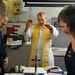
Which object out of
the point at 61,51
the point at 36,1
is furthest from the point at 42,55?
the point at 36,1

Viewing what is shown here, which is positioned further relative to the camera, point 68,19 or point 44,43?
point 44,43

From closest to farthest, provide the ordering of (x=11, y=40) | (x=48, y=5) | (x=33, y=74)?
(x=33, y=74) → (x=11, y=40) → (x=48, y=5)

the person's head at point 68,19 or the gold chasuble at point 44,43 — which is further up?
the person's head at point 68,19

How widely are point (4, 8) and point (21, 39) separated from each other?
3.47 ft

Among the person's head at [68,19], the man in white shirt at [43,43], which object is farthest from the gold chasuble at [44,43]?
the person's head at [68,19]

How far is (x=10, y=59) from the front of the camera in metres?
4.19

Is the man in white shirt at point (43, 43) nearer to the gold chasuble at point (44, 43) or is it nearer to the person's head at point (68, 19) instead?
the gold chasuble at point (44, 43)

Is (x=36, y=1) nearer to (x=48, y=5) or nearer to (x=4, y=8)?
(x=48, y=5)

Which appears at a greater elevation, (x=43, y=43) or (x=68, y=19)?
(x=68, y=19)

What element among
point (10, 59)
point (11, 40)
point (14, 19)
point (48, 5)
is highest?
point (48, 5)

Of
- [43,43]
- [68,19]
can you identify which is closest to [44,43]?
[43,43]

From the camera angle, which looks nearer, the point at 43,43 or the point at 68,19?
the point at 68,19

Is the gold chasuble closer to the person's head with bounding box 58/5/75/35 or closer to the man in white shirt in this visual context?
the man in white shirt

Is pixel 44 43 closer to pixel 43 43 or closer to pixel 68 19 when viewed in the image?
pixel 43 43
